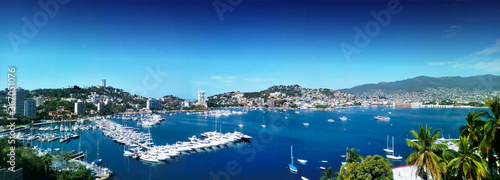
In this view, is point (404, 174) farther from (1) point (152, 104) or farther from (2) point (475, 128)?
(1) point (152, 104)

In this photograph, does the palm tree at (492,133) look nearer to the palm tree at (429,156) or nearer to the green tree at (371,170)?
the palm tree at (429,156)

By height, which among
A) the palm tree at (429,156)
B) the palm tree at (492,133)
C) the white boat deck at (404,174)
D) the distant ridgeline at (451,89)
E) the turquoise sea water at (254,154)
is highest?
the distant ridgeline at (451,89)

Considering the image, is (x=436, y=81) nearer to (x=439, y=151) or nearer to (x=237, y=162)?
(x=237, y=162)

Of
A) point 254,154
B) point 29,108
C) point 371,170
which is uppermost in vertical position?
point 29,108

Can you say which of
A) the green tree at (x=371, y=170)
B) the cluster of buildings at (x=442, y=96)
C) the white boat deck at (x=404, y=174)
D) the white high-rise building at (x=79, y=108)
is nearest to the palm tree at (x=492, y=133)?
the green tree at (x=371, y=170)

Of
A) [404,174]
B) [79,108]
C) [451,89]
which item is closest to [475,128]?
[404,174]

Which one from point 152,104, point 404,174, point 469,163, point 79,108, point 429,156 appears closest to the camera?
point 469,163

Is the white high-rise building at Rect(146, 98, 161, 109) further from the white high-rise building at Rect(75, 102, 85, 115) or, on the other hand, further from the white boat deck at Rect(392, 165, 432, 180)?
the white boat deck at Rect(392, 165, 432, 180)

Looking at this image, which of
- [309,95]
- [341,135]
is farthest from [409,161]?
[309,95]

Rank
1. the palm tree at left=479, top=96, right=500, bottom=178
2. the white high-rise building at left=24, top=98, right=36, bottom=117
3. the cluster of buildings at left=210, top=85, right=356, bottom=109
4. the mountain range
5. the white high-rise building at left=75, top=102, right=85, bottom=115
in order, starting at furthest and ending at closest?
1. the cluster of buildings at left=210, top=85, right=356, bottom=109
2. the mountain range
3. the white high-rise building at left=75, top=102, right=85, bottom=115
4. the white high-rise building at left=24, top=98, right=36, bottom=117
5. the palm tree at left=479, top=96, right=500, bottom=178

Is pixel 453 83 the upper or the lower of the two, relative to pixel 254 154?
upper

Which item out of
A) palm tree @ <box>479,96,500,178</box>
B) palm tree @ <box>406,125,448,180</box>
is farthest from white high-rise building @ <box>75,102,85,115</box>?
palm tree @ <box>479,96,500,178</box>

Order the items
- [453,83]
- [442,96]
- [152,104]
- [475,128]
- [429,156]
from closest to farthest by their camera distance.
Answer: [475,128] → [429,156] → [152,104] → [442,96] → [453,83]

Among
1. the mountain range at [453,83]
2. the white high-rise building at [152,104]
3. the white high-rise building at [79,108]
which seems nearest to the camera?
the white high-rise building at [79,108]
